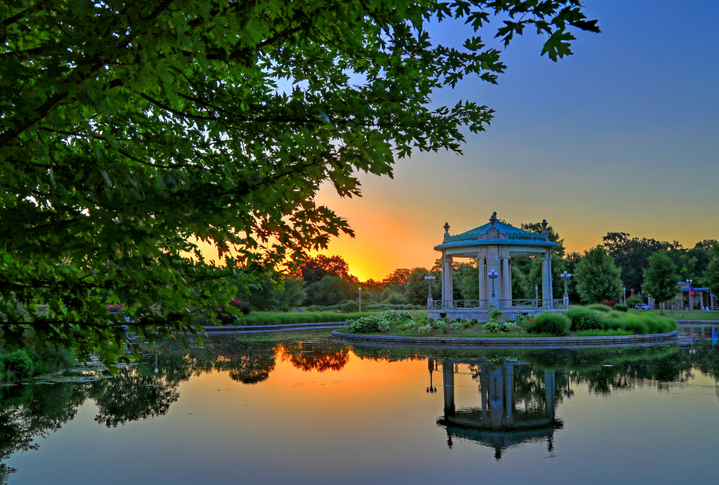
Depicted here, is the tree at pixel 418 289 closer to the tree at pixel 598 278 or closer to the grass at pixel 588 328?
the tree at pixel 598 278

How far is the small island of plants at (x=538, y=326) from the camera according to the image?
21922 mm

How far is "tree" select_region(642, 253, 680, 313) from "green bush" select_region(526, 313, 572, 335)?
27.0 m

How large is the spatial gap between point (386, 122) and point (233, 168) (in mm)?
989

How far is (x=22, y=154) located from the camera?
309cm

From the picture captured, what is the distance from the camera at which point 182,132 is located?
14.2ft

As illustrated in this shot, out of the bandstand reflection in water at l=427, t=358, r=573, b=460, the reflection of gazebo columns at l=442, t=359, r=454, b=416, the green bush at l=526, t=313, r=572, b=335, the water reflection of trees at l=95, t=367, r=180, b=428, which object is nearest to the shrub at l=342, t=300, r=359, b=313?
the green bush at l=526, t=313, r=572, b=335

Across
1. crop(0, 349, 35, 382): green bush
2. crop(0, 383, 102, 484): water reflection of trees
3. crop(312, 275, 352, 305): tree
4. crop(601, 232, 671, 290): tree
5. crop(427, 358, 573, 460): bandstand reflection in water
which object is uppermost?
crop(601, 232, 671, 290): tree

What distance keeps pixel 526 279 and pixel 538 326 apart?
28981 mm

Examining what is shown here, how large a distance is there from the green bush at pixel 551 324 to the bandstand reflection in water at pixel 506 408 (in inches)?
322

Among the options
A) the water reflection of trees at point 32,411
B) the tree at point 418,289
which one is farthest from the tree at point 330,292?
the water reflection of trees at point 32,411

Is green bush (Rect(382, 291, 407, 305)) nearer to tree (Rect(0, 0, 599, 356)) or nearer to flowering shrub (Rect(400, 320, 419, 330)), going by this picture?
flowering shrub (Rect(400, 320, 419, 330))

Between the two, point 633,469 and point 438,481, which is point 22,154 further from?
point 633,469

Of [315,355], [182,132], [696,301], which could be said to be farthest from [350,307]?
[696,301]

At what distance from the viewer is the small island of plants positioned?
21.9 m
